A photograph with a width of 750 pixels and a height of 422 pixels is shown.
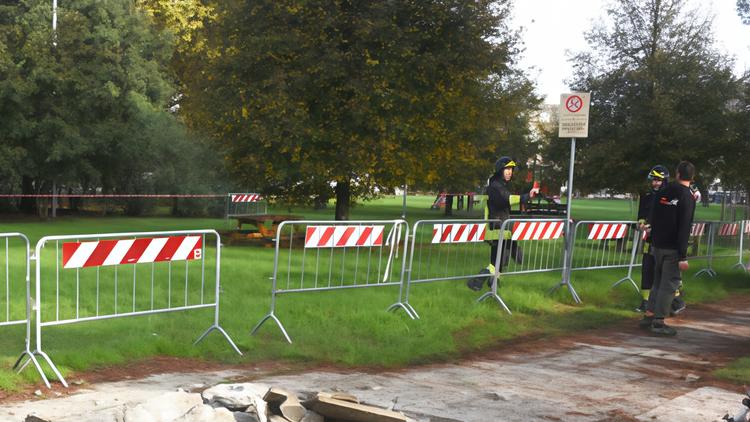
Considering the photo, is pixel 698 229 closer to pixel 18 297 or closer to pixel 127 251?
pixel 127 251

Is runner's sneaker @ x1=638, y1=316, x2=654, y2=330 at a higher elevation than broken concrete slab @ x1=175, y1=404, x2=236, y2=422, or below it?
below

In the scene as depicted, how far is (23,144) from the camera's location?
94.5 ft

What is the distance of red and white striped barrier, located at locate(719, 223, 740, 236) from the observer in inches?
701

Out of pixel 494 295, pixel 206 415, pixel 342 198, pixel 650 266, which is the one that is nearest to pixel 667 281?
pixel 650 266

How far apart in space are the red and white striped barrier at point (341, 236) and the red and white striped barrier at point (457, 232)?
3.44 ft

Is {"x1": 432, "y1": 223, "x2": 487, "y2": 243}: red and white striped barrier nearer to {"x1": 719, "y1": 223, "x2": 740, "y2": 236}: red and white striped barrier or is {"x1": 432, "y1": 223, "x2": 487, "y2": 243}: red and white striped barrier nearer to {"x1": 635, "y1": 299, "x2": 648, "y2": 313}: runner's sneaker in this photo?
{"x1": 635, "y1": 299, "x2": 648, "y2": 313}: runner's sneaker

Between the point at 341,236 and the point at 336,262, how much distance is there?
5655 mm

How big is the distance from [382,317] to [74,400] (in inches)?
173

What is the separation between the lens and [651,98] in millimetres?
22094

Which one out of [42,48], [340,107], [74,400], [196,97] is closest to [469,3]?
[340,107]

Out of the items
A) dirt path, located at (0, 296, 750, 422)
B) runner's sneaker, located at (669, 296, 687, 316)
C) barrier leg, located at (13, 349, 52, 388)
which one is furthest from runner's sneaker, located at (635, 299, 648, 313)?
barrier leg, located at (13, 349, 52, 388)

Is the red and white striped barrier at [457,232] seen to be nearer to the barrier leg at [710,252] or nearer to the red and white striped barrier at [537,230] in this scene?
the red and white striped barrier at [537,230]

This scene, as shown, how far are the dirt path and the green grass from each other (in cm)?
14

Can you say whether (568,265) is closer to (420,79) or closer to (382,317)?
(382,317)
